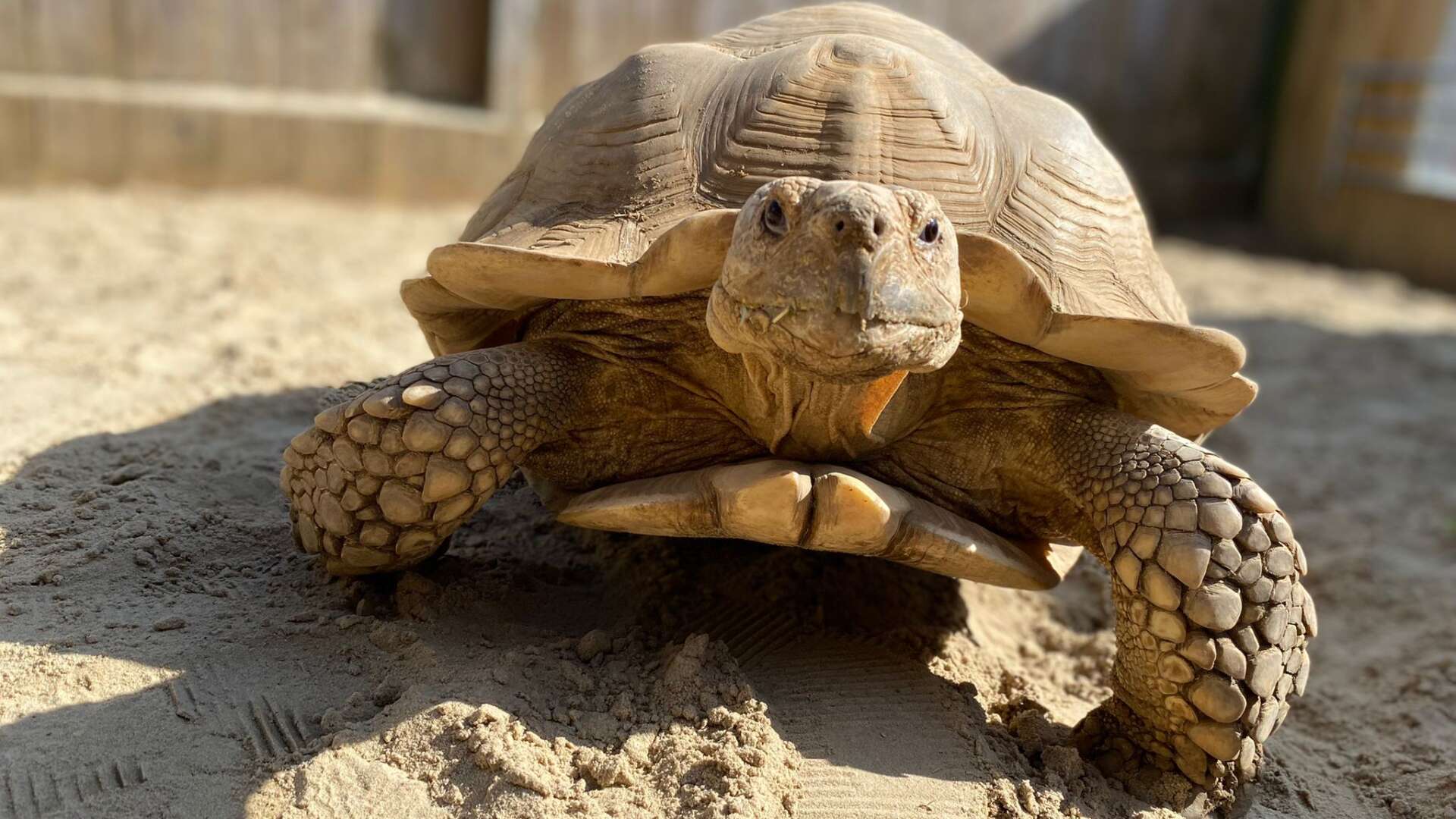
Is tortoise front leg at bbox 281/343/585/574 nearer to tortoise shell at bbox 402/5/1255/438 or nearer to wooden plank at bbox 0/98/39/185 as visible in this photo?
tortoise shell at bbox 402/5/1255/438

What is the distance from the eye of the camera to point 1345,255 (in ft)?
31.6

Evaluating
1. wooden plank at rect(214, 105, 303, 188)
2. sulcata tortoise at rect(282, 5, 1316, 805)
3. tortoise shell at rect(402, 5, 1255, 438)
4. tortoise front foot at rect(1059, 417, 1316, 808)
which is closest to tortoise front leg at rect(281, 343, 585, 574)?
sulcata tortoise at rect(282, 5, 1316, 805)

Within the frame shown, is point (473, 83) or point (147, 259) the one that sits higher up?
point (473, 83)

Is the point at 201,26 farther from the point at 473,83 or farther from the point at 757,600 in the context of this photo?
the point at 757,600

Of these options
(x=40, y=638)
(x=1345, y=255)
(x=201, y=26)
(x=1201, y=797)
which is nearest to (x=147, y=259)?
(x=201, y=26)

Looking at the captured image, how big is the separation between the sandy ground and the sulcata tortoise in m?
0.25

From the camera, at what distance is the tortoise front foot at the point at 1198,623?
230 centimetres

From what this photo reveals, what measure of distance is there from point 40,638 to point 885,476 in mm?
1770

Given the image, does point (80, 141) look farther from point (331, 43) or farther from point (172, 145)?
point (331, 43)

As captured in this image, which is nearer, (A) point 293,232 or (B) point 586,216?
(B) point 586,216

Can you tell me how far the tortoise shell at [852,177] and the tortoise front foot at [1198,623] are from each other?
365mm

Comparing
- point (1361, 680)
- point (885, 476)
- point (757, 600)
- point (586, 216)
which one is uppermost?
point (586, 216)

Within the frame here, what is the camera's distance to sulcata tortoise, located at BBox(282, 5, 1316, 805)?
7.49 ft

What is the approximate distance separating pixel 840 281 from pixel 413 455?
1.08m
